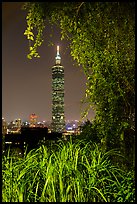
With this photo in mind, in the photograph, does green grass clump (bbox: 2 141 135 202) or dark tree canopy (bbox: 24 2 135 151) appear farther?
dark tree canopy (bbox: 24 2 135 151)

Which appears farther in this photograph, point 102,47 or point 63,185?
point 102,47

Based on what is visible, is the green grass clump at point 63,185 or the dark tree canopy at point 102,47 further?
the dark tree canopy at point 102,47

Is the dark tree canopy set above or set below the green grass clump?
above

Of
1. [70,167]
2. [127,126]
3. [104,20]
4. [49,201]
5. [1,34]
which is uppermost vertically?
[104,20]

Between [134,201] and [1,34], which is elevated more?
[1,34]

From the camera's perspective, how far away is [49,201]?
2934 millimetres

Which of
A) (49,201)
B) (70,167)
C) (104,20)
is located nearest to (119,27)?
(104,20)

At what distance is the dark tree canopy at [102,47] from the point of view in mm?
3217

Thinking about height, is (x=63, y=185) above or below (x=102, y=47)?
below

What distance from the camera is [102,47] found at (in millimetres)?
3471

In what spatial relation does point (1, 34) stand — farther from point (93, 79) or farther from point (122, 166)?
point (122, 166)

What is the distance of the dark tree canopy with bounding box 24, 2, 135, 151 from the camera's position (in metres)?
3.22

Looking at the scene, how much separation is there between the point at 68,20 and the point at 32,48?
39cm

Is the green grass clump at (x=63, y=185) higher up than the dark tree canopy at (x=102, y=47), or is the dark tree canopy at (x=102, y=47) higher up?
the dark tree canopy at (x=102, y=47)
